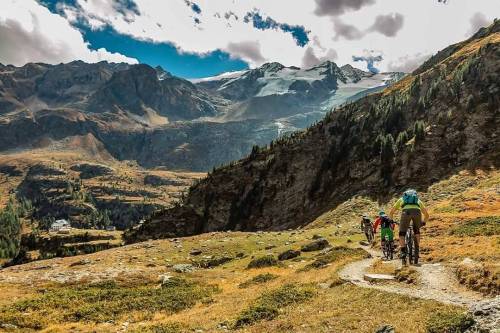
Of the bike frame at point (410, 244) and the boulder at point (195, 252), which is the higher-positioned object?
the bike frame at point (410, 244)

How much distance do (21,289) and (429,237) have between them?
38609 mm

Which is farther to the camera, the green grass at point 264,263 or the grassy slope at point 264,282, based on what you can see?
the green grass at point 264,263

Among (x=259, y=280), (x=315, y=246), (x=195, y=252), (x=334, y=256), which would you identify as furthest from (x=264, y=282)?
(x=195, y=252)

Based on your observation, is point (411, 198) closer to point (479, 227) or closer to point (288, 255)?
point (479, 227)

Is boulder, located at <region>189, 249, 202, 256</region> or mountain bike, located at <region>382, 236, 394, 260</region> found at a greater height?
mountain bike, located at <region>382, 236, 394, 260</region>

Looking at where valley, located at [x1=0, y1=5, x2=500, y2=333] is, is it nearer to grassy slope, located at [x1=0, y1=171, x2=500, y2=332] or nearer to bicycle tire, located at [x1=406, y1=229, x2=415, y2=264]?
grassy slope, located at [x1=0, y1=171, x2=500, y2=332]

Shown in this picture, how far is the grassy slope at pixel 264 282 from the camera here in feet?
55.3

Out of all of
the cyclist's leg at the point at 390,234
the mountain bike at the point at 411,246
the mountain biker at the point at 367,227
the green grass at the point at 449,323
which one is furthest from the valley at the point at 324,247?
the cyclist's leg at the point at 390,234

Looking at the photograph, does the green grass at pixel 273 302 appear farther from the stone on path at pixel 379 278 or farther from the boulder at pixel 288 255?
the boulder at pixel 288 255

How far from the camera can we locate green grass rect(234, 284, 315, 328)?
1925cm

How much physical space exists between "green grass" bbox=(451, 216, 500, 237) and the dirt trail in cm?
1533

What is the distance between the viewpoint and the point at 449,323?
1284 cm

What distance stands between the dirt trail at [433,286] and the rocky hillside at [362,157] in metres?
69.2

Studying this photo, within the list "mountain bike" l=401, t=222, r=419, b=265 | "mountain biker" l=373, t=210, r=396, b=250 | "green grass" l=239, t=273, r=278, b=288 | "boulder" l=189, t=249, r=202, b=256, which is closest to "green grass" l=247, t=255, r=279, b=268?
"green grass" l=239, t=273, r=278, b=288
